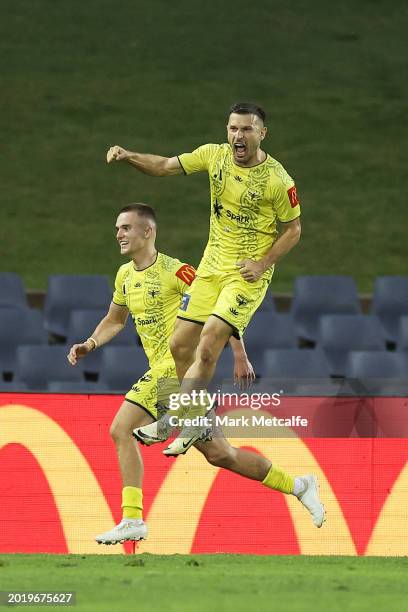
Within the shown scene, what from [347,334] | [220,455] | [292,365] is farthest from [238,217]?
[347,334]

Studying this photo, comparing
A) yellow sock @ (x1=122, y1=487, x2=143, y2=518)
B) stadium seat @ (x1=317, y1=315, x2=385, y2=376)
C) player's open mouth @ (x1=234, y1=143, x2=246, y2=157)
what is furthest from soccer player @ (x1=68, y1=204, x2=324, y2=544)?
stadium seat @ (x1=317, y1=315, x2=385, y2=376)

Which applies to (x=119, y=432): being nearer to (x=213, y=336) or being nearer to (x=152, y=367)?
(x=152, y=367)

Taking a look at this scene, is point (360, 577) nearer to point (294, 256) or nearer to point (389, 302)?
point (389, 302)

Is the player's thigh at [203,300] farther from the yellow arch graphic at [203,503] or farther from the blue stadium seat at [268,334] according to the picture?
the blue stadium seat at [268,334]

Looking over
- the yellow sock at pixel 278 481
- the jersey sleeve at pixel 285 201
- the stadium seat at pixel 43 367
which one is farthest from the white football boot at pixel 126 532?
the stadium seat at pixel 43 367

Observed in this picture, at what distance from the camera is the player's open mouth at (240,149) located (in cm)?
903

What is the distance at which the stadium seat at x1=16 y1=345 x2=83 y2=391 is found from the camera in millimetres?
14641

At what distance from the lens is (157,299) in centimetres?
971

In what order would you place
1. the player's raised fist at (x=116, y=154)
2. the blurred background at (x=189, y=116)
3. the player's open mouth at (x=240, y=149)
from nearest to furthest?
the player's raised fist at (x=116, y=154), the player's open mouth at (x=240, y=149), the blurred background at (x=189, y=116)

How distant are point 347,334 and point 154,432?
6916 mm

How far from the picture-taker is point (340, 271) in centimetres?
1962

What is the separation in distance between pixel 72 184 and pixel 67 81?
2.44 metres

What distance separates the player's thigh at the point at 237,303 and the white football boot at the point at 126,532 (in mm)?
1346

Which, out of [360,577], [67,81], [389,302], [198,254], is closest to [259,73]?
[67,81]
